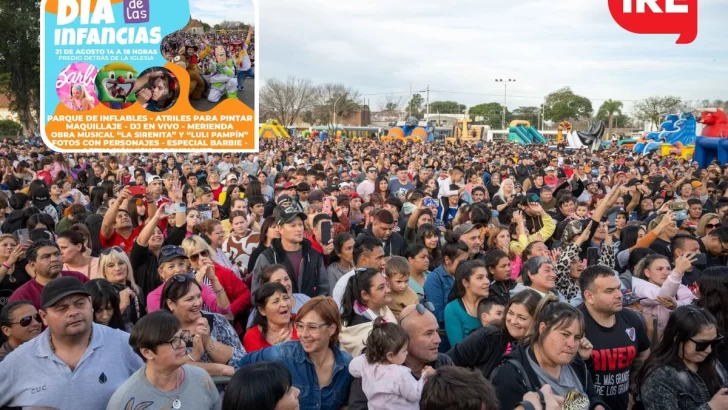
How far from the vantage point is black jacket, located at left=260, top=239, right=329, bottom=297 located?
214 inches

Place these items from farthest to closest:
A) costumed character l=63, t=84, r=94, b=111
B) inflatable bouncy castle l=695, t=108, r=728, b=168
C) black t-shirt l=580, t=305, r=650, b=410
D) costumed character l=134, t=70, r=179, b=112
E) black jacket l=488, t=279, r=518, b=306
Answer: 1. inflatable bouncy castle l=695, t=108, r=728, b=168
2. costumed character l=134, t=70, r=179, b=112
3. costumed character l=63, t=84, r=94, b=111
4. black jacket l=488, t=279, r=518, b=306
5. black t-shirt l=580, t=305, r=650, b=410

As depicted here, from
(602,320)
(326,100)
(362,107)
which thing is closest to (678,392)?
(602,320)

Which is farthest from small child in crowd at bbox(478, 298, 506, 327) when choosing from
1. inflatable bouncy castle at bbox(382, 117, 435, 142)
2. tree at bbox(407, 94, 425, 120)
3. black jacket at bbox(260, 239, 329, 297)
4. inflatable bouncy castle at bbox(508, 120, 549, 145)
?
tree at bbox(407, 94, 425, 120)

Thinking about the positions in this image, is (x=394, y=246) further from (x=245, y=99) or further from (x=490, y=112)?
(x=490, y=112)

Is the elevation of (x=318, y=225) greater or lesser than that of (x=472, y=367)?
greater

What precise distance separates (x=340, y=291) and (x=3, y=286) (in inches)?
109

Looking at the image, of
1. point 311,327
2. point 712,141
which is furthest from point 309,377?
point 712,141

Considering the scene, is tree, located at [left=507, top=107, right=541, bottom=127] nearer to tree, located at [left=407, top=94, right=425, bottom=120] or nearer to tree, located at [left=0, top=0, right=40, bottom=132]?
tree, located at [left=407, top=94, right=425, bottom=120]

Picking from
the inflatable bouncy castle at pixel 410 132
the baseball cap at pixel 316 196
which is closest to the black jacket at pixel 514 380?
the baseball cap at pixel 316 196

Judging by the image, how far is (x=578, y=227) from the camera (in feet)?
19.6

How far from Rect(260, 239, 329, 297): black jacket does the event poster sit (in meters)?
1.04

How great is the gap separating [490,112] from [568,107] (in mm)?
17387

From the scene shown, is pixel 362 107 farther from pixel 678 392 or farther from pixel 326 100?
pixel 678 392

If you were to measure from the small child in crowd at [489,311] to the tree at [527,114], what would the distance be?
10554cm
